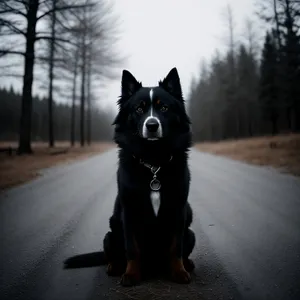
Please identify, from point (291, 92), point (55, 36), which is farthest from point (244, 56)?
point (55, 36)

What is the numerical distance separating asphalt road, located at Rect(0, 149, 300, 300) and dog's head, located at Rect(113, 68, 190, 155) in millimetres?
1369

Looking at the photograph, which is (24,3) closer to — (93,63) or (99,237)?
(93,63)

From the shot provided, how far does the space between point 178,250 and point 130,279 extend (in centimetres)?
49

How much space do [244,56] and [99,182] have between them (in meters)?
32.8

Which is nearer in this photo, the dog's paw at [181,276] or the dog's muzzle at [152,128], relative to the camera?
the dog's paw at [181,276]

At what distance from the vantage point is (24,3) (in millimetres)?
12961

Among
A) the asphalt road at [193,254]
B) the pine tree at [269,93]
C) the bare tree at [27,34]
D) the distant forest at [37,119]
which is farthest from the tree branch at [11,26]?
the distant forest at [37,119]

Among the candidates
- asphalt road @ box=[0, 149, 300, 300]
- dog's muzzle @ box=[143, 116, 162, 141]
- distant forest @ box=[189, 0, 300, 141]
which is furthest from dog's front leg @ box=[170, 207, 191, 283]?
distant forest @ box=[189, 0, 300, 141]

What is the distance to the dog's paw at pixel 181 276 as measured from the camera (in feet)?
7.97

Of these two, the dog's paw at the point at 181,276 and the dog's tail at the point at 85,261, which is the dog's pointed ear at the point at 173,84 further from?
the dog's tail at the point at 85,261

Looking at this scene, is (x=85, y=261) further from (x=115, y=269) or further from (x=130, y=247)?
(x=130, y=247)

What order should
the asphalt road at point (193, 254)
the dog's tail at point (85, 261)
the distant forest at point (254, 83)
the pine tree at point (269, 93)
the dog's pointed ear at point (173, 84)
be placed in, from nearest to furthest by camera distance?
the asphalt road at point (193, 254) < the dog's tail at point (85, 261) < the dog's pointed ear at point (173, 84) < the distant forest at point (254, 83) < the pine tree at point (269, 93)

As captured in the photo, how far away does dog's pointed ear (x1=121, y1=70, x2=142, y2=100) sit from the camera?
117 inches

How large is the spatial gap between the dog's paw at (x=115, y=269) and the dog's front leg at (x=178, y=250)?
50 cm
